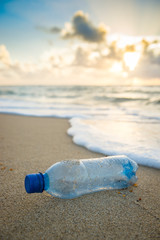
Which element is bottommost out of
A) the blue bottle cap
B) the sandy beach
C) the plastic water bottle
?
the sandy beach

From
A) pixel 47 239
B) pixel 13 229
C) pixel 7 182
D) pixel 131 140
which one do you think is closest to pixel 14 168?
pixel 7 182

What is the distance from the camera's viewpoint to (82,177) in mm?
1357

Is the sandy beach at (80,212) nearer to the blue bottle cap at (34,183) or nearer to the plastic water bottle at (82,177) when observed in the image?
the plastic water bottle at (82,177)

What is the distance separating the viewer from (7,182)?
1509mm

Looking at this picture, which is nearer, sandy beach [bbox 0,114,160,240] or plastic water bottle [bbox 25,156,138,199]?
sandy beach [bbox 0,114,160,240]

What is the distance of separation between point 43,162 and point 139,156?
3.95ft

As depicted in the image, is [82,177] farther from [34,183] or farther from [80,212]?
[34,183]

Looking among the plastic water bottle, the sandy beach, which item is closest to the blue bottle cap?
the plastic water bottle

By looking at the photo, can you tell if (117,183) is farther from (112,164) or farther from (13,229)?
(13,229)

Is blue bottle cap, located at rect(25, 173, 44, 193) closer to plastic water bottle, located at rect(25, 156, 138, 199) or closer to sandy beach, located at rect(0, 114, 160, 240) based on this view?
plastic water bottle, located at rect(25, 156, 138, 199)

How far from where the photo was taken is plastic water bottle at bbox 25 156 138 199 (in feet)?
3.73

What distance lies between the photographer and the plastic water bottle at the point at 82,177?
3.73 feet

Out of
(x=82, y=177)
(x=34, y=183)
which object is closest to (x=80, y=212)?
(x=82, y=177)

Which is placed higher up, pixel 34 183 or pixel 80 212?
pixel 34 183
